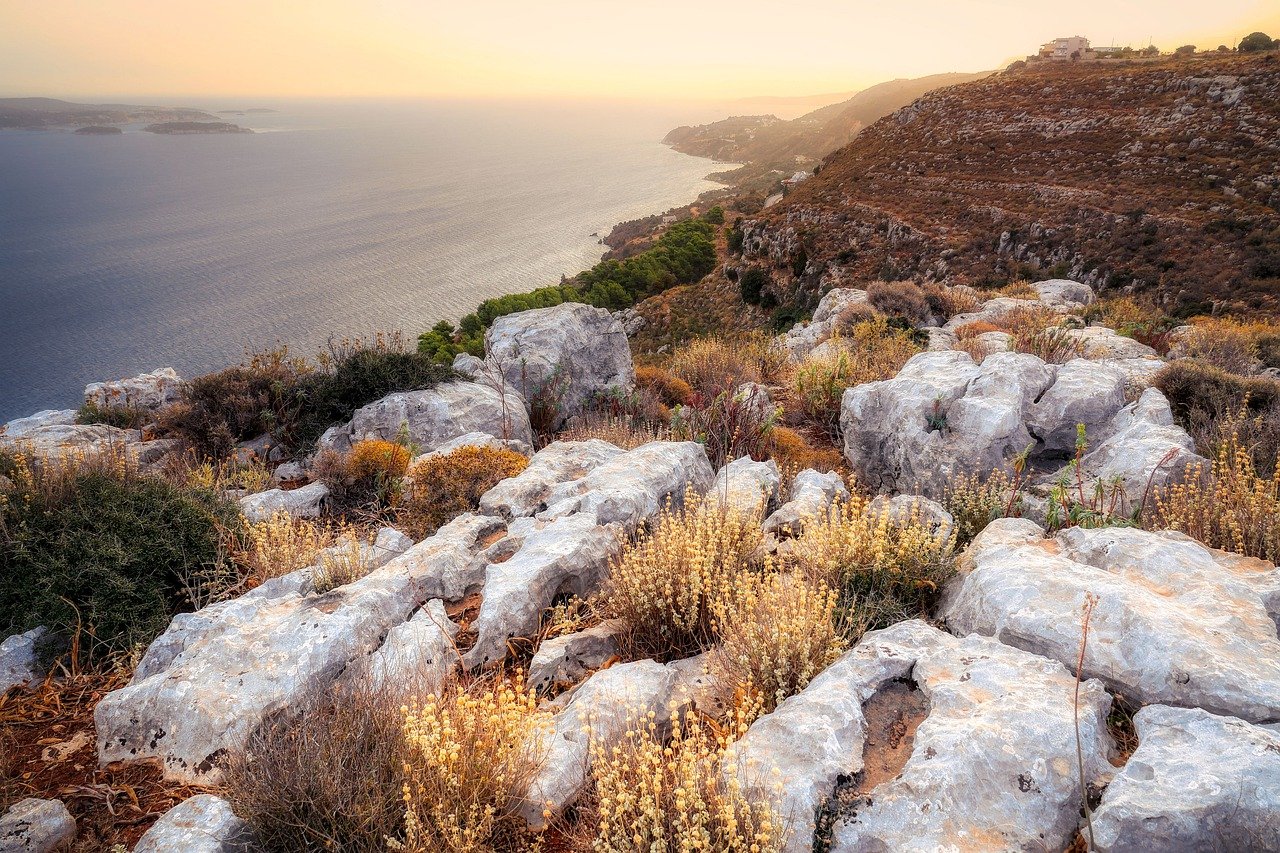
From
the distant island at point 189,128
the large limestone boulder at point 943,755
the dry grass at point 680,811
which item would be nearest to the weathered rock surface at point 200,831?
the dry grass at point 680,811

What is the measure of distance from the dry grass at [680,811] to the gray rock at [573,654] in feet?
4.47

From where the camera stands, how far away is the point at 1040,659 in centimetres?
337

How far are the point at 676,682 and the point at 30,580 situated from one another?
17.6ft

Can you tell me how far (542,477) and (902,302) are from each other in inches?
599

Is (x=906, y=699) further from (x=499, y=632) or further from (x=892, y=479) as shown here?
(x=892, y=479)

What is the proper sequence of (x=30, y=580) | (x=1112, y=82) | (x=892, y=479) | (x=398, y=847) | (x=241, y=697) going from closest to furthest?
(x=398, y=847)
(x=241, y=697)
(x=30, y=580)
(x=892, y=479)
(x=1112, y=82)

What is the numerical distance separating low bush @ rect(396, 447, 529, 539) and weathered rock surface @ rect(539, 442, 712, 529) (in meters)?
1.19

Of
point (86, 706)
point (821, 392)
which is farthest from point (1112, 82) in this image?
point (86, 706)

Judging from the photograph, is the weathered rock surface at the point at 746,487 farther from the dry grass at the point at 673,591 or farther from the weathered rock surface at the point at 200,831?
the weathered rock surface at the point at 200,831

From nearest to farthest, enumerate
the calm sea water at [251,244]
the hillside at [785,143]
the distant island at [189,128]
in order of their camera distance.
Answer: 1. the calm sea water at [251,244]
2. the hillside at [785,143]
3. the distant island at [189,128]

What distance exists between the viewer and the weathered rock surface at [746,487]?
5664 mm

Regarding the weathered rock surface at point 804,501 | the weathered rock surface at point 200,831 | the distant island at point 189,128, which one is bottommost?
the weathered rock surface at point 804,501

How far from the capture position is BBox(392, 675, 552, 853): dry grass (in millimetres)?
2584

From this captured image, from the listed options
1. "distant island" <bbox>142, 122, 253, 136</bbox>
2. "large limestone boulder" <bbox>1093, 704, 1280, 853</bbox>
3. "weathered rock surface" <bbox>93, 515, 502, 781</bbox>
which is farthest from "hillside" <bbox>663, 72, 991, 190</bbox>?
"distant island" <bbox>142, 122, 253, 136</bbox>
